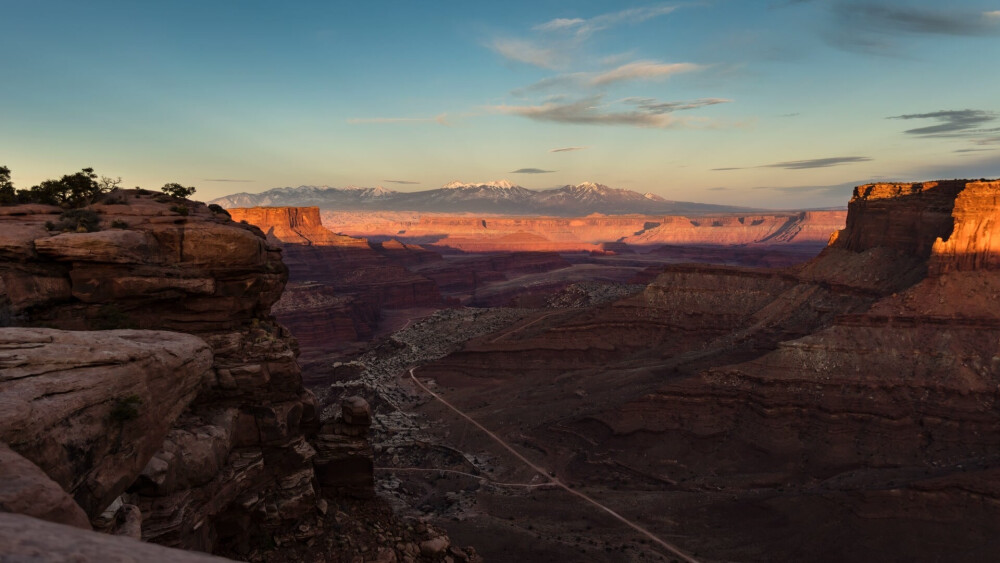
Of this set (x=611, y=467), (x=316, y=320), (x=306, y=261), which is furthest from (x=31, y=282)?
(x=306, y=261)

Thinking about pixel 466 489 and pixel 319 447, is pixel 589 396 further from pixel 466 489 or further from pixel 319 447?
pixel 319 447

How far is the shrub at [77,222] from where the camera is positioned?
19625 millimetres

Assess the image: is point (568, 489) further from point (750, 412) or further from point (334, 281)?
point (334, 281)

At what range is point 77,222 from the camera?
20312 mm

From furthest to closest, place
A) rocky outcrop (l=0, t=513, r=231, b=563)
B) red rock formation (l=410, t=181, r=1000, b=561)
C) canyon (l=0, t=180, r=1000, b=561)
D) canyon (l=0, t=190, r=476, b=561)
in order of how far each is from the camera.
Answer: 1. red rock formation (l=410, t=181, r=1000, b=561)
2. canyon (l=0, t=180, r=1000, b=561)
3. canyon (l=0, t=190, r=476, b=561)
4. rocky outcrop (l=0, t=513, r=231, b=563)

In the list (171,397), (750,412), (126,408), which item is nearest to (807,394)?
(750,412)

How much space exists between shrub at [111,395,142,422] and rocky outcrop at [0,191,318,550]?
3 cm

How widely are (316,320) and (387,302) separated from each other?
34594 millimetres

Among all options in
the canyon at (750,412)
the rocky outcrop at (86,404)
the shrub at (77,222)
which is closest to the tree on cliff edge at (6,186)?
the shrub at (77,222)

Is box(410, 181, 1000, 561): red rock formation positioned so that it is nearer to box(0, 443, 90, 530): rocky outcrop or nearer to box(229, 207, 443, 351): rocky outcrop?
A: box(0, 443, 90, 530): rocky outcrop

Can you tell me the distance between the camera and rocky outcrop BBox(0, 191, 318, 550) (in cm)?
1152

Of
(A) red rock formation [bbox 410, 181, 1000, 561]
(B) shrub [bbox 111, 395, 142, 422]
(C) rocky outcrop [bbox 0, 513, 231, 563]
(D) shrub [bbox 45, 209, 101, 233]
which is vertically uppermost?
(D) shrub [bbox 45, 209, 101, 233]

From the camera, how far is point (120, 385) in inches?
500

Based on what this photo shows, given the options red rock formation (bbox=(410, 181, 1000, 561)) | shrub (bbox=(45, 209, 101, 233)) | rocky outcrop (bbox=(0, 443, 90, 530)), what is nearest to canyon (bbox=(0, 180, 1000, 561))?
rocky outcrop (bbox=(0, 443, 90, 530))
